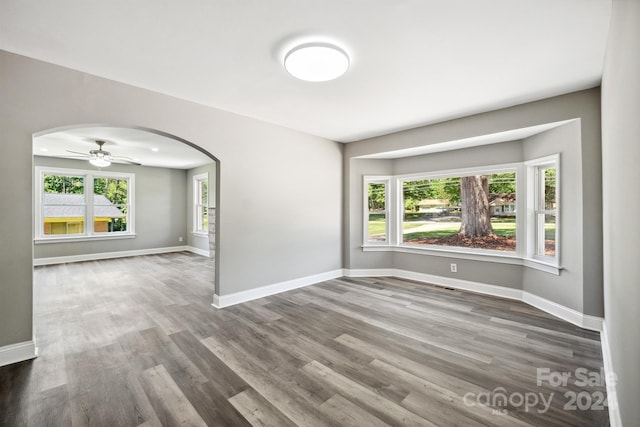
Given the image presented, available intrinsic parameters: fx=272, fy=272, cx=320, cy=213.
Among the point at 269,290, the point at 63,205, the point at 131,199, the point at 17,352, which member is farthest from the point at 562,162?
the point at 63,205

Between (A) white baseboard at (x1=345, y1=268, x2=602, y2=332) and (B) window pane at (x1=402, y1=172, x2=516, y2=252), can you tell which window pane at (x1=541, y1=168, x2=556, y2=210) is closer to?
(B) window pane at (x1=402, y1=172, x2=516, y2=252)

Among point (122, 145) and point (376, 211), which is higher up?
point (122, 145)

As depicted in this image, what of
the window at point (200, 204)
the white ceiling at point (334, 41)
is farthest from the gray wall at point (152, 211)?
the white ceiling at point (334, 41)

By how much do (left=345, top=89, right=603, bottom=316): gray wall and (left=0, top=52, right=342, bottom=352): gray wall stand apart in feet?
4.75

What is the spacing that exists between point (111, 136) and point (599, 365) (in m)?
7.11

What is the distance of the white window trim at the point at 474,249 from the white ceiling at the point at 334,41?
3.81ft

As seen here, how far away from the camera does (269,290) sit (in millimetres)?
4223

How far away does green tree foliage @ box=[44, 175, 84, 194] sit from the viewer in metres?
6.61

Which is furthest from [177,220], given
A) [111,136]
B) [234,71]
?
[234,71]

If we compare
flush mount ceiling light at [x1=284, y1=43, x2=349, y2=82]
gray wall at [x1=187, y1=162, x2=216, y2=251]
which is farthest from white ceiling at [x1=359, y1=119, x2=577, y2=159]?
gray wall at [x1=187, y1=162, x2=216, y2=251]

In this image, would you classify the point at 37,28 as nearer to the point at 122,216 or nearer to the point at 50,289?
the point at 50,289

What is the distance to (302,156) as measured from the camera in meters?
4.69

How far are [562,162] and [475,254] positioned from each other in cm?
174

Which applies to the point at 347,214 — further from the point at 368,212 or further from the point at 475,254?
the point at 475,254
